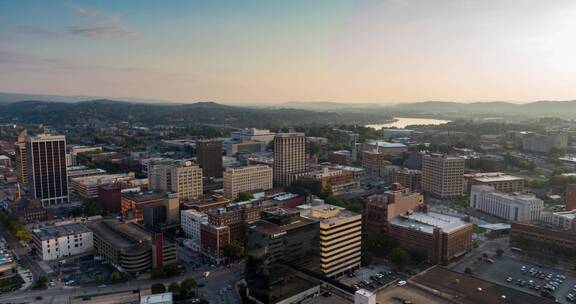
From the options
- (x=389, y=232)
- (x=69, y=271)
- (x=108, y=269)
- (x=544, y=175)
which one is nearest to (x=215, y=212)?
(x=108, y=269)

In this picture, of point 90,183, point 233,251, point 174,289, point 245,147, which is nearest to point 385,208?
point 233,251

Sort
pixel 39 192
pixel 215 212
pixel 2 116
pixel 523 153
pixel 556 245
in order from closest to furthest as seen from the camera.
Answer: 1. pixel 556 245
2. pixel 215 212
3. pixel 39 192
4. pixel 523 153
5. pixel 2 116

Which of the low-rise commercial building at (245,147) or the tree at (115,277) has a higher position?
the low-rise commercial building at (245,147)

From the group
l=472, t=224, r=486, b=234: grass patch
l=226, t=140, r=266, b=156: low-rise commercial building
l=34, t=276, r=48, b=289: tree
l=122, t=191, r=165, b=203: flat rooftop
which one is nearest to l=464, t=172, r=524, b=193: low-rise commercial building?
l=472, t=224, r=486, b=234: grass patch

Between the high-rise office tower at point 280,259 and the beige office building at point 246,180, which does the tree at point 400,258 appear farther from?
the beige office building at point 246,180

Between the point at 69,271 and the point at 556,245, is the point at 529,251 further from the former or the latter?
the point at 69,271

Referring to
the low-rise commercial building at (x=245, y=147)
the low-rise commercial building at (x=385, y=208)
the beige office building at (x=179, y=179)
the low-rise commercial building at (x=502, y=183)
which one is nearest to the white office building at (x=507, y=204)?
the low-rise commercial building at (x=502, y=183)

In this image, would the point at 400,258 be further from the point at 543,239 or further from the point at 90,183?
the point at 90,183
